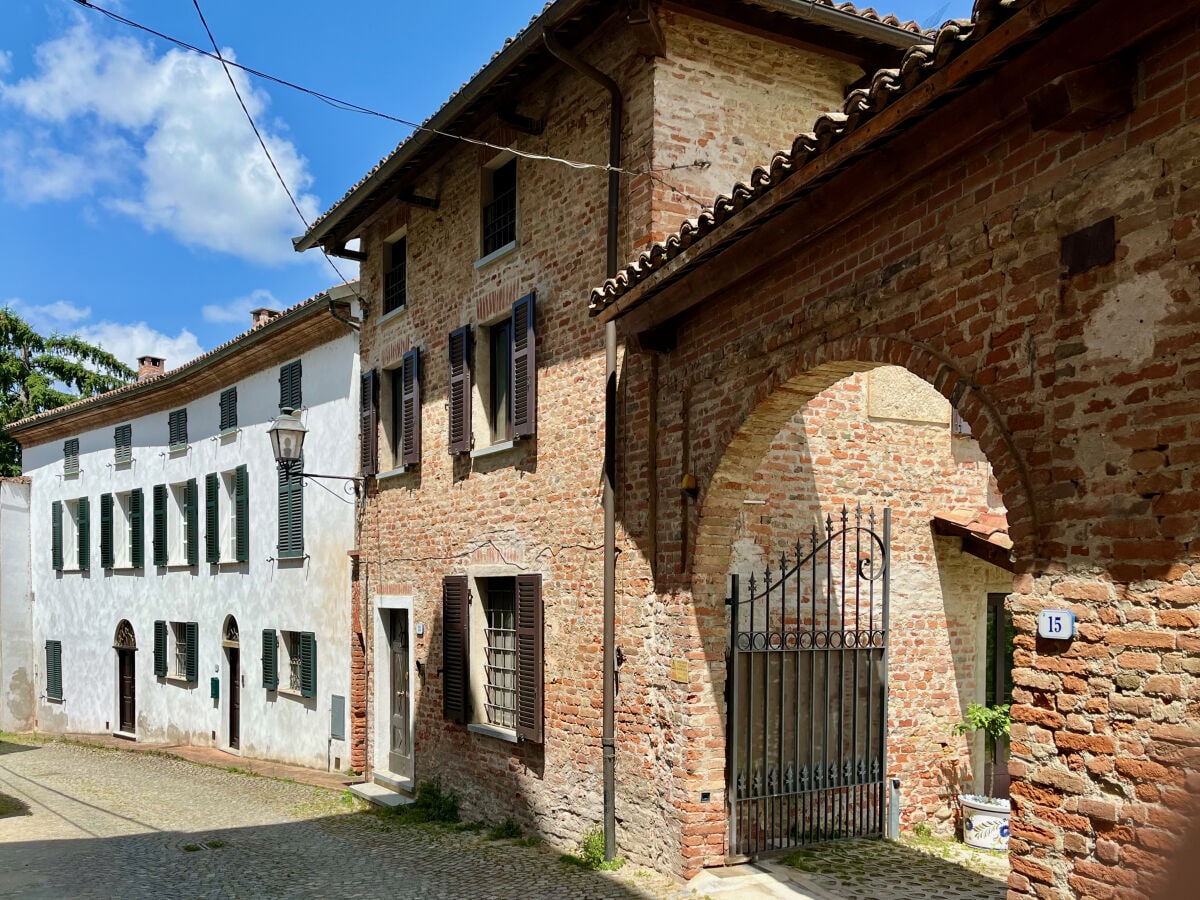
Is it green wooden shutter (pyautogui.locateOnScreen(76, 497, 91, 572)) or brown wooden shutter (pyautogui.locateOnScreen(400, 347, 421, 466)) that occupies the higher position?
brown wooden shutter (pyautogui.locateOnScreen(400, 347, 421, 466))

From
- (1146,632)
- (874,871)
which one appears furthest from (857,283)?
(874,871)

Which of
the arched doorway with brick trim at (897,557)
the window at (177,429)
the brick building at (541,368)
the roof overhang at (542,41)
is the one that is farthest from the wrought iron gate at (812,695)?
the window at (177,429)

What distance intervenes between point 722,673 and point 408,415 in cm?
607

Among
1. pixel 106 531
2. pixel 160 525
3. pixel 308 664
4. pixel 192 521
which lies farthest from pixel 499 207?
pixel 106 531

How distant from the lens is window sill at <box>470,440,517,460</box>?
10.1 meters

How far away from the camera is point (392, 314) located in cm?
1281

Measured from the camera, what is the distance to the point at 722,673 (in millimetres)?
7500

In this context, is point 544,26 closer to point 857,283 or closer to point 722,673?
point 857,283

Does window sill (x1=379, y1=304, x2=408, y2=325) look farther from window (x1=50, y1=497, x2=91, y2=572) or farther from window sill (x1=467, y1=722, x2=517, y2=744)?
window (x1=50, y1=497, x2=91, y2=572)

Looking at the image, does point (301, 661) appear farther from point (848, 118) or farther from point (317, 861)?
point (848, 118)

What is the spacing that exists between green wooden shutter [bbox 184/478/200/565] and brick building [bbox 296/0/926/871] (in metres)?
7.03

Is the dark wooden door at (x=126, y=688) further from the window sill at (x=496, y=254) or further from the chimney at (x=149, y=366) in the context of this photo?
the window sill at (x=496, y=254)

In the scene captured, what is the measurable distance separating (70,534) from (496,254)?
1725 cm

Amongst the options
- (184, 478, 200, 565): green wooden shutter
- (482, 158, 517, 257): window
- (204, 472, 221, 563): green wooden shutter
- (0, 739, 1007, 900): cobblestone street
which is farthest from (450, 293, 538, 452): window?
(184, 478, 200, 565): green wooden shutter
